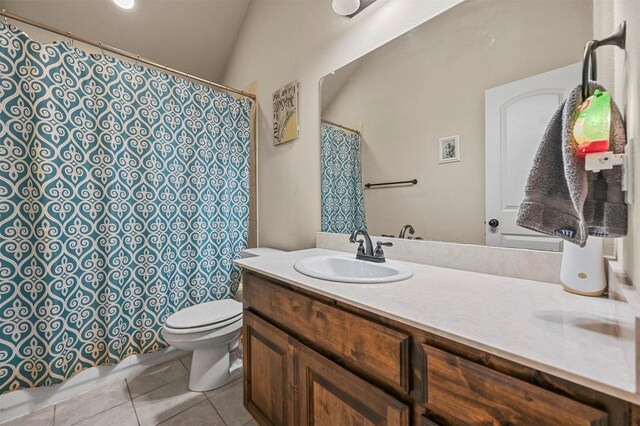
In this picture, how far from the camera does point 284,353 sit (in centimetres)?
106

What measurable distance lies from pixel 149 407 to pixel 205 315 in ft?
1.75

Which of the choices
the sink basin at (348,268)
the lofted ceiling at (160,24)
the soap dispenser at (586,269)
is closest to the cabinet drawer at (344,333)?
the sink basin at (348,268)

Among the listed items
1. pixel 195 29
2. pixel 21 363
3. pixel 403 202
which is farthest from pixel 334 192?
pixel 195 29

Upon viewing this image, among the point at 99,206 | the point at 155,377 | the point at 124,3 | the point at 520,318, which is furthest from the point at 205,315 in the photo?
the point at 124,3

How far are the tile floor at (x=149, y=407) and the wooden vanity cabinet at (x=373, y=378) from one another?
0.34 meters

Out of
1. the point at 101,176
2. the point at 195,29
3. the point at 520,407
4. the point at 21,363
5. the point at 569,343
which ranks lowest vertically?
the point at 21,363

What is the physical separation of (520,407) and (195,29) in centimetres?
322

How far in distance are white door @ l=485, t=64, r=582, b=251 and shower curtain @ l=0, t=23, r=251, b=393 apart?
70.6 inches

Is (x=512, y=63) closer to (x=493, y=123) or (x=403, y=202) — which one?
(x=493, y=123)

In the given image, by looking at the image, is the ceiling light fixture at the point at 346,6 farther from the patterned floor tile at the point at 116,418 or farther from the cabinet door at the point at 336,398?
the patterned floor tile at the point at 116,418

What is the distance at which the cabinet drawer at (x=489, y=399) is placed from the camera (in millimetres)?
457

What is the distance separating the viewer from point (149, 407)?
150 cm

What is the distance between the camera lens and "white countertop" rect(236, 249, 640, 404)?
45 centimetres

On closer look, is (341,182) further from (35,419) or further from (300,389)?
(35,419)
